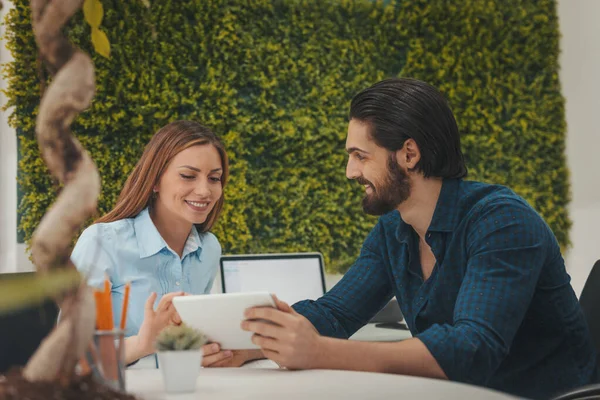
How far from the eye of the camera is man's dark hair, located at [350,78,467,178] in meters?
1.92

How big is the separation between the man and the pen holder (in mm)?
485

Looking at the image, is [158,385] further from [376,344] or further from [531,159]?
[531,159]

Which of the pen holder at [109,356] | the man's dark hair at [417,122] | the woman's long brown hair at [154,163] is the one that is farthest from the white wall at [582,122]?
the pen holder at [109,356]

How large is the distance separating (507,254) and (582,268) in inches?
139

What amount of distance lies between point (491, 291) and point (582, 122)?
3.66 m

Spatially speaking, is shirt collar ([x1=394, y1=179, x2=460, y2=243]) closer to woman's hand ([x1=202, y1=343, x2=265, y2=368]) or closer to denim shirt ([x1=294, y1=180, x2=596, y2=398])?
denim shirt ([x1=294, y1=180, x2=596, y2=398])

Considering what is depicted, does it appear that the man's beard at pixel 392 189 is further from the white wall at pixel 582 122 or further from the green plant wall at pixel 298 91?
the white wall at pixel 582 122

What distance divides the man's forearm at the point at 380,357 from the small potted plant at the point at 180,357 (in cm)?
32

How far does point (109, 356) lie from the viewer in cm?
95

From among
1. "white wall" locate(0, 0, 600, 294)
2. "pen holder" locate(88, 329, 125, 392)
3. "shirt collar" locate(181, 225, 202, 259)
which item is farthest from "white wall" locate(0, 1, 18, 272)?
"pen holder" locate(88, 329, 125, 392)

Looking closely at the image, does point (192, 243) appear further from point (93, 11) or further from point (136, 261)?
point (93, 11)

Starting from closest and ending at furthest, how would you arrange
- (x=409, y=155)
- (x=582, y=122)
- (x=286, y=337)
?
1. (x=286, y=337)
2. (x=409, y=155)
3. (x=582, y=122)

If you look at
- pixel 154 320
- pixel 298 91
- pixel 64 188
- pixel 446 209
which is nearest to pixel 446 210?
pixel 446 209

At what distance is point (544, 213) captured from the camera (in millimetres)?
4941
